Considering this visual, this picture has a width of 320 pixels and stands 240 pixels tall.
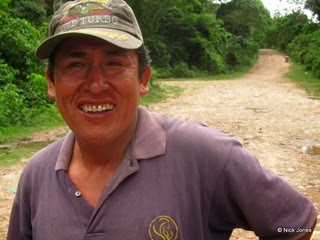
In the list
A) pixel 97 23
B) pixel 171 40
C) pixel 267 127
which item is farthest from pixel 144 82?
pixel 171 40

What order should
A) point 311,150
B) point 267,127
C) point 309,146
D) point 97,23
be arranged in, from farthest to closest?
1. point 267,127
2. point 309,146
3. point 311,150
4. point 97,23

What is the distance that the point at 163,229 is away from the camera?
1.39 meters

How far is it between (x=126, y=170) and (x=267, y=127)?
7286mm

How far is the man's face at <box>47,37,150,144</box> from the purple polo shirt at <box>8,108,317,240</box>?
4.7 inches

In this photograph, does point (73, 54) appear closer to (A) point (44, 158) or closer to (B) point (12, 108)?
(A) point (44, 158)

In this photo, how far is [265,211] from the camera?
144 cm

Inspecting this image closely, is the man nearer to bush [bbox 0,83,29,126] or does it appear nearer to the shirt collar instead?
the shirt collar

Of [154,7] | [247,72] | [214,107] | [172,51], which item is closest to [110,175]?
[214,107]

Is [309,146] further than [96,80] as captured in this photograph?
Yes

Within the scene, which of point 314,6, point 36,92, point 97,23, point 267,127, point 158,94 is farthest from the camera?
point 314,6

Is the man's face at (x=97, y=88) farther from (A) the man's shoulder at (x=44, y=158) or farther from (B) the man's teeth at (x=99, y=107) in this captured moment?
(A) the man's shoulder at (x=44, y=158)

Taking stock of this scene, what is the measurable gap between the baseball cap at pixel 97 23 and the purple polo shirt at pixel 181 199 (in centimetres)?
36

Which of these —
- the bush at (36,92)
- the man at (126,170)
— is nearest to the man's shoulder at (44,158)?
the man at (126,170)

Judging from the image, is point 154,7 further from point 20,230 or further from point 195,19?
point 20,230
